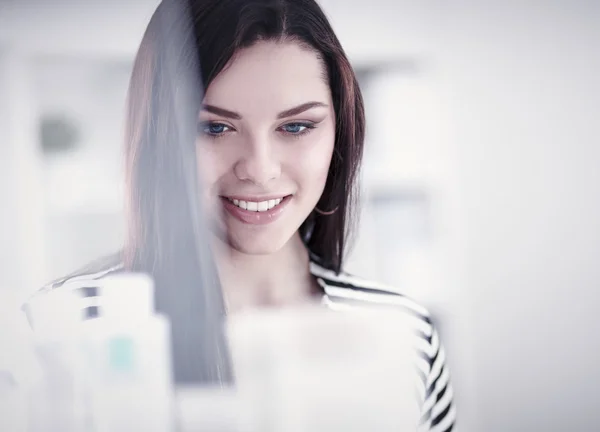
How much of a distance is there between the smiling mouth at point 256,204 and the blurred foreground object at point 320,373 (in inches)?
4.6

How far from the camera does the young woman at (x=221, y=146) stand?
49 cm

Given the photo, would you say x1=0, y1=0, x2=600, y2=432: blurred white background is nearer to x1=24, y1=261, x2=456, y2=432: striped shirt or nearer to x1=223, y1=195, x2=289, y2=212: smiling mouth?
x1=24, y1=261, x2=456, y2=432: striped shirt

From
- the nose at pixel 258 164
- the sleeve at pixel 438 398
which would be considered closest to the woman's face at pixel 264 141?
the nose at pixel 258 164

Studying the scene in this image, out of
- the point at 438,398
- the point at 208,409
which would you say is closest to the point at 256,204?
the point at 208,409

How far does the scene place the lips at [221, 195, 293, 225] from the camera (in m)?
0.53

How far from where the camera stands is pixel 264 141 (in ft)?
1.65

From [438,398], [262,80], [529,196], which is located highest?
[262,80]

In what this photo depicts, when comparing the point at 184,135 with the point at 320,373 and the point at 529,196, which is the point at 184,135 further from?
the point at 529,196

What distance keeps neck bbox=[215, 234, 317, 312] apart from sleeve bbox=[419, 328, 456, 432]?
0.17 metres

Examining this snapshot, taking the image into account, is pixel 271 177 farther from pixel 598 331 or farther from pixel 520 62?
pixel 598 331

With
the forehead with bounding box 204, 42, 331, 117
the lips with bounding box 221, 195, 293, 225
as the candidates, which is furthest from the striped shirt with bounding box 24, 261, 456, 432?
the forehead with bounding box 204, 42, 331, 117

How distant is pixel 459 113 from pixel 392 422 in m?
0.36

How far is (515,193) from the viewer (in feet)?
1.96

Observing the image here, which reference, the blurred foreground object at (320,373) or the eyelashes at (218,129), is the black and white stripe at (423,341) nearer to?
the blurred foreground object at (320,373)
